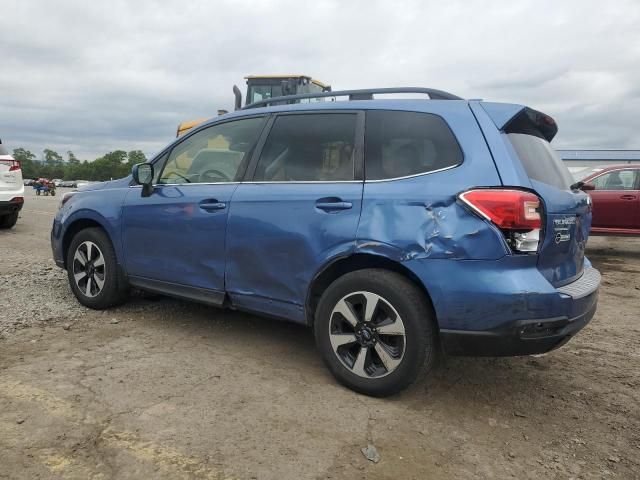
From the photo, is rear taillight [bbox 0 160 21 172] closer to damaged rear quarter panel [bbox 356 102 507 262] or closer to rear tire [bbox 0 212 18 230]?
rear tire [bbox 0 212 18 230]

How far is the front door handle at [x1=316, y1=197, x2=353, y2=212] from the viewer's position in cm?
306

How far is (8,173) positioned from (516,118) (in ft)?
30.8

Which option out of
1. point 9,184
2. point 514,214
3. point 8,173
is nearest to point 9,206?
point 9,184

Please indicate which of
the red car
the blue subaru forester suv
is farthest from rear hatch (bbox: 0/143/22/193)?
the red car

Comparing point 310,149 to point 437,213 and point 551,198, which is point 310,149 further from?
point 551,198

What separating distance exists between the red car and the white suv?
1037 centimetres

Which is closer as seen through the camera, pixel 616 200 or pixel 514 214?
pixel 514 214

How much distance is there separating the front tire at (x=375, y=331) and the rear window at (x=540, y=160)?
948 millimetres

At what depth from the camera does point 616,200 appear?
9.12 m

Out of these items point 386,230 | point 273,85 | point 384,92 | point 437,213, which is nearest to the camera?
point 437,213

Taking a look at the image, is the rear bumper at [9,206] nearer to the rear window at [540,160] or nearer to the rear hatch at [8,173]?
the rear hatch at [8,173]

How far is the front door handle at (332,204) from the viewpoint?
306 cm

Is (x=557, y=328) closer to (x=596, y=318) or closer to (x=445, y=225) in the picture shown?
(x=445, y=225)

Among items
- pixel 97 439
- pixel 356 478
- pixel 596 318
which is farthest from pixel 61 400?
pixel 596 318
